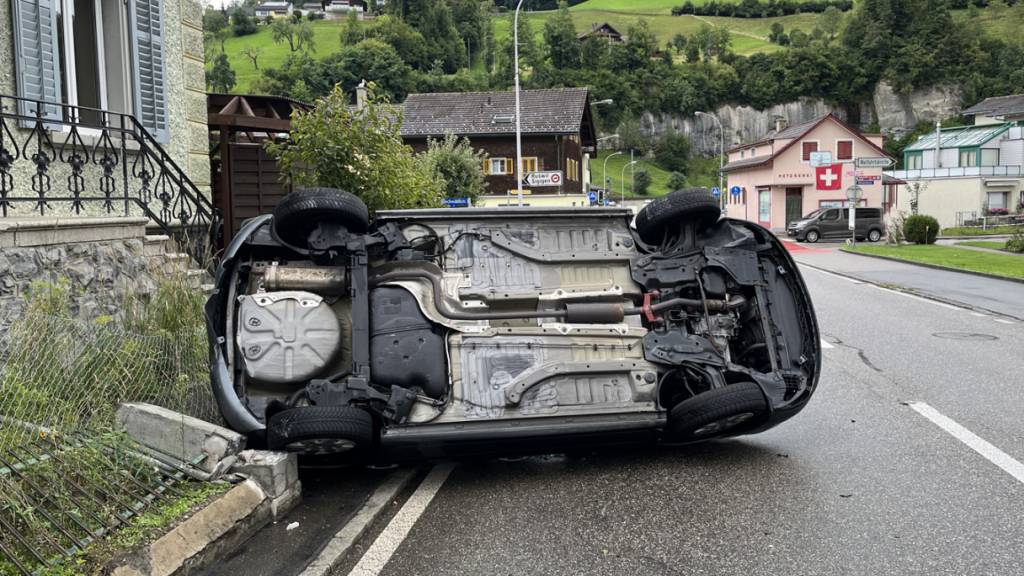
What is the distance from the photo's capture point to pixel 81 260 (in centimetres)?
772

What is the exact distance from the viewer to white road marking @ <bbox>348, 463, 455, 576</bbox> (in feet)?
14.2

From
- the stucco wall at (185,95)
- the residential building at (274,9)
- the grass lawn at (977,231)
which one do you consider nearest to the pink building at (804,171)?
the grass lawn at (977,231)

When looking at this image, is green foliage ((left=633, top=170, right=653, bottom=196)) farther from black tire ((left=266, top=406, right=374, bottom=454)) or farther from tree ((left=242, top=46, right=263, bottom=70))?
black tire ((left=266, top=406, right=374, bottom=454))

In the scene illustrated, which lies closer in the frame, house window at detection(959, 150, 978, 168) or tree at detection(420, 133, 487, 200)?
tree at detection(420, 133, 487, 200)

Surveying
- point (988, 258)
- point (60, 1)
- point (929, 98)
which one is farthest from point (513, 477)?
point (929, 98)

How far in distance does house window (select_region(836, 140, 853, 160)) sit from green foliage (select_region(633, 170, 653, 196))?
4283 centimetres

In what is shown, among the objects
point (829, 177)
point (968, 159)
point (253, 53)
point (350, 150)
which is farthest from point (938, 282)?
point (253, 53)

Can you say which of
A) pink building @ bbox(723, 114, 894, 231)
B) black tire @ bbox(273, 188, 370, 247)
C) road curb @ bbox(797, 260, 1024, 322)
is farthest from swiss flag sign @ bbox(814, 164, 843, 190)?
black tire @ bbox(273, 188, 370, 247)

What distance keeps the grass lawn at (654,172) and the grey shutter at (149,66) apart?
314 ft

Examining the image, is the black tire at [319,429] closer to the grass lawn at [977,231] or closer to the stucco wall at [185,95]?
the stucco wall at [185,95]

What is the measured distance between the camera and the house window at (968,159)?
64.2 meters

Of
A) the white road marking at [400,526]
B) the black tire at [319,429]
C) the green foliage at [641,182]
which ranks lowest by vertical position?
the white road marking at [400,526]

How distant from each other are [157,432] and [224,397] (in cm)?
42

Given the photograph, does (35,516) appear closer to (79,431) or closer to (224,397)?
(79,431)
